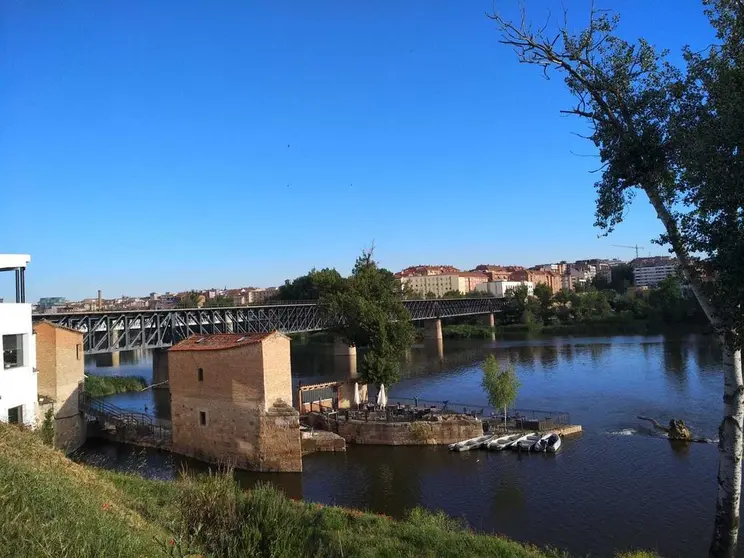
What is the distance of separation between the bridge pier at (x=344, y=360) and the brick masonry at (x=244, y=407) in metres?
32.7

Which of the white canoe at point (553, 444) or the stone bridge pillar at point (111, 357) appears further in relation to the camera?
Answer: the stone bridge pillar at point (111, 357)

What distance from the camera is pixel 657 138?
12016 millimetres

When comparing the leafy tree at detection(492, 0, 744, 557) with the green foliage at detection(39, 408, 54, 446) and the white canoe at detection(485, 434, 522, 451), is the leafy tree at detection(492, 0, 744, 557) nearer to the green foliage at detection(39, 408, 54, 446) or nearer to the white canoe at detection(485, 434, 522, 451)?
the white canoe at detection(485, 434, 522, 451)

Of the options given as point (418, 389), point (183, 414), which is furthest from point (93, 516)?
point (418, 389)

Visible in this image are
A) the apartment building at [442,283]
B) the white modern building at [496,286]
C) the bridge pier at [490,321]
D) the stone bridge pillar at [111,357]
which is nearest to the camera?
the stone bridge pillar at [111,357]

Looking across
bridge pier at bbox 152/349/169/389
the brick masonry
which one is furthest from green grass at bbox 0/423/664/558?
bridge pier at bbox 152/349/169/389

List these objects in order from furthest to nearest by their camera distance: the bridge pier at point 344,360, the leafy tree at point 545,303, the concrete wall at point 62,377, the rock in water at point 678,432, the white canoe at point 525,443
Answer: the leafy tree at point 545,303 → the bridge pier at point 344,360 → the concrete wall at point 62,377 → the rock in water at point 678,432 → the white canoe at point 525,443

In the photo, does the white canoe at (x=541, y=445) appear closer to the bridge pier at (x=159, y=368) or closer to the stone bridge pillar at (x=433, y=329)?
the bridge pier at (x=159, y=368)

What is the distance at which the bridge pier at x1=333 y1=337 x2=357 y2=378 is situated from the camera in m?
62.1

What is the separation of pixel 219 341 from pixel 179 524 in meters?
16.2

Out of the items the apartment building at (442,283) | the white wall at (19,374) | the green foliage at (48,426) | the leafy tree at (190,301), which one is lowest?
the green foliage at (48,426)

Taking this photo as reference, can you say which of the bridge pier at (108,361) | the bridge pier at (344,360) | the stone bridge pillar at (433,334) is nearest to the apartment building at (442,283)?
the stone bridge pillar at (433,334)

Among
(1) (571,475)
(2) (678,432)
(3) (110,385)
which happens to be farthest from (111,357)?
(2) (678,432)

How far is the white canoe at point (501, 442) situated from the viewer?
84.3ft
